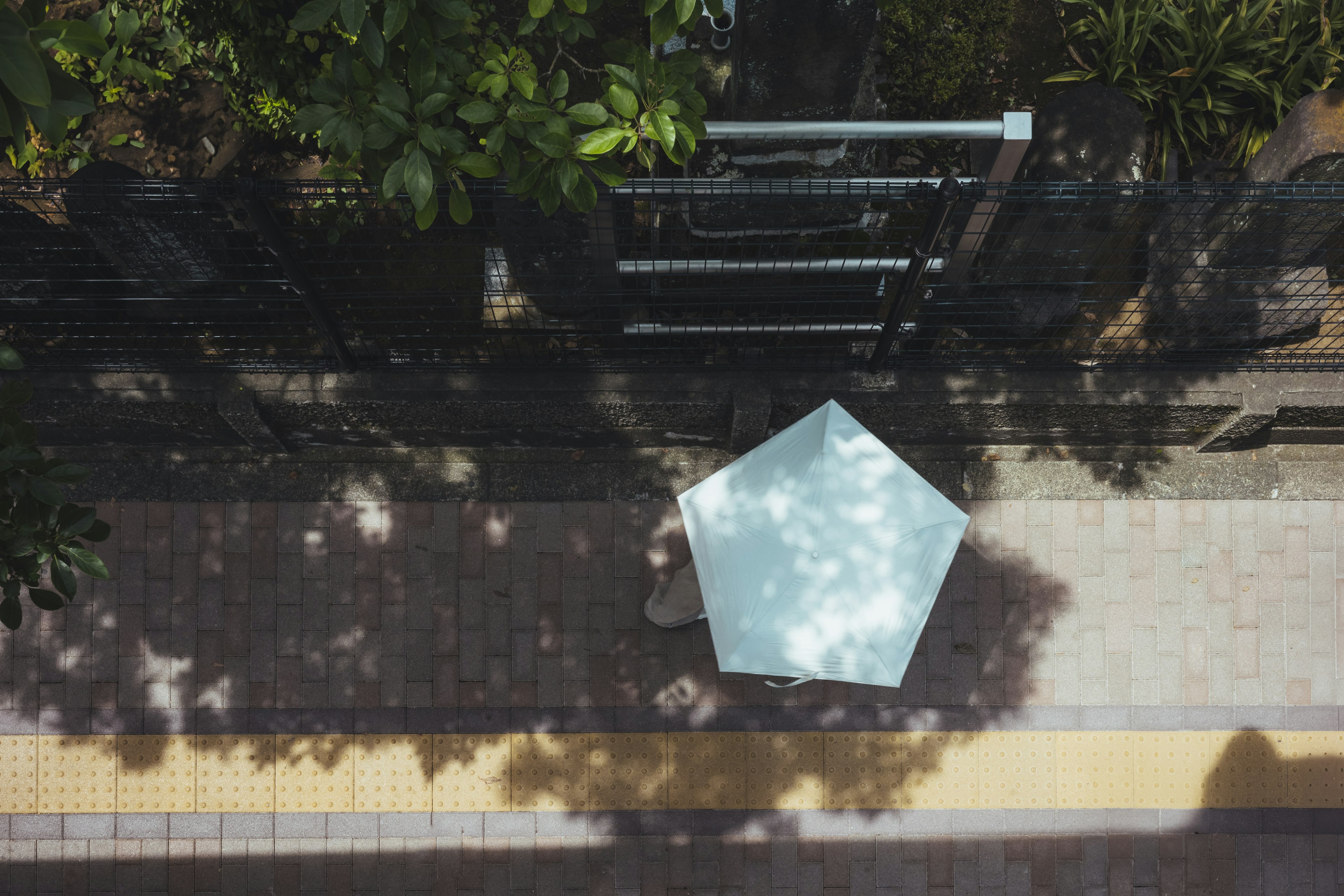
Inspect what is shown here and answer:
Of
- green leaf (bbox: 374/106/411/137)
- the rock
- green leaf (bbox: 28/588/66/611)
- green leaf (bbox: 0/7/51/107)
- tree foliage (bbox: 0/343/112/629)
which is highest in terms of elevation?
the rock

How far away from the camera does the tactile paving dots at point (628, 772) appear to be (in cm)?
511

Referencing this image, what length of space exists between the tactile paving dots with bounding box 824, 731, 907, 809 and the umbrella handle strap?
46 cm

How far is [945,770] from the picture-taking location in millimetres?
5137

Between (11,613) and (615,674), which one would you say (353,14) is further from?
(615,674)

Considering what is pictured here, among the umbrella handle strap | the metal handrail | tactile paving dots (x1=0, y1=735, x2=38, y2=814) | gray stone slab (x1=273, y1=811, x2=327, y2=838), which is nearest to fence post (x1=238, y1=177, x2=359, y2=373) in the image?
the metal handrail

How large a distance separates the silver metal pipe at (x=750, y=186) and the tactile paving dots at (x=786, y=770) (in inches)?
130

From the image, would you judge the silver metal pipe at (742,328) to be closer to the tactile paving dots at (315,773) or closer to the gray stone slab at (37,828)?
the tactile paving dots at (315,773)

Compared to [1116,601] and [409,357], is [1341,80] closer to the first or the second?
[1116,601]

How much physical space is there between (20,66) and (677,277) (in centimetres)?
301

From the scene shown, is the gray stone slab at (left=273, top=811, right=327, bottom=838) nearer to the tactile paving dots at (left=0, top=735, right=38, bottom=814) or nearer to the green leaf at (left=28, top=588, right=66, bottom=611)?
the tactile paving dots at (left=0, top=735, right=38, bottom=814)

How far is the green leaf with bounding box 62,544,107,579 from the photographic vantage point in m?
3.07

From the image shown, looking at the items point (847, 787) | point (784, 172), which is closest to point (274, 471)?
point (784, 172)

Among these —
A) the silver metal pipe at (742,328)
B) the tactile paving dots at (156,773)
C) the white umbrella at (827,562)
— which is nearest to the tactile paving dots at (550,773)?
the white umbrella at (827,562)

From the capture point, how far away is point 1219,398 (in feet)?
15.5
